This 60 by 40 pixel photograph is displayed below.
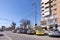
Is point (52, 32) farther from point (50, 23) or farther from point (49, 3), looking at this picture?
point (49, 3)

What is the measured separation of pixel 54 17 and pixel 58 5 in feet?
16.4

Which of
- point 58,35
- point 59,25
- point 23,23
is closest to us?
point 58,35

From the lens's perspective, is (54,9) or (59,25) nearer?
(59,25)

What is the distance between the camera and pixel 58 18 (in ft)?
226

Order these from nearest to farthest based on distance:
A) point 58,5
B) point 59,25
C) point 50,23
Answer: point 59,25 < point 58,5 < point 50,23

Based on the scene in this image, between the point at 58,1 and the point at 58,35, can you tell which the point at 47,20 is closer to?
the point at 58,1

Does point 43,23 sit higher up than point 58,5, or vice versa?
point 58,5

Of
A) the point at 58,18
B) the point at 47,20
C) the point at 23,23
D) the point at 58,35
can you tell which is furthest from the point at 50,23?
the point at 23,23

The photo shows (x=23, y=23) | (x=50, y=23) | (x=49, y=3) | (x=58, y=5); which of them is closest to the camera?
(x=58, y=5)

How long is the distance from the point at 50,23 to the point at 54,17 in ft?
19.1

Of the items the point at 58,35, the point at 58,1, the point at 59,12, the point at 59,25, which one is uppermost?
the point at 58,1

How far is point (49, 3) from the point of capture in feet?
272

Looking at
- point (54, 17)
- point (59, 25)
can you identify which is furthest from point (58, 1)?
point (59, 25)

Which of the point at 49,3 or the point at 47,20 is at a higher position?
the point at 49,3
